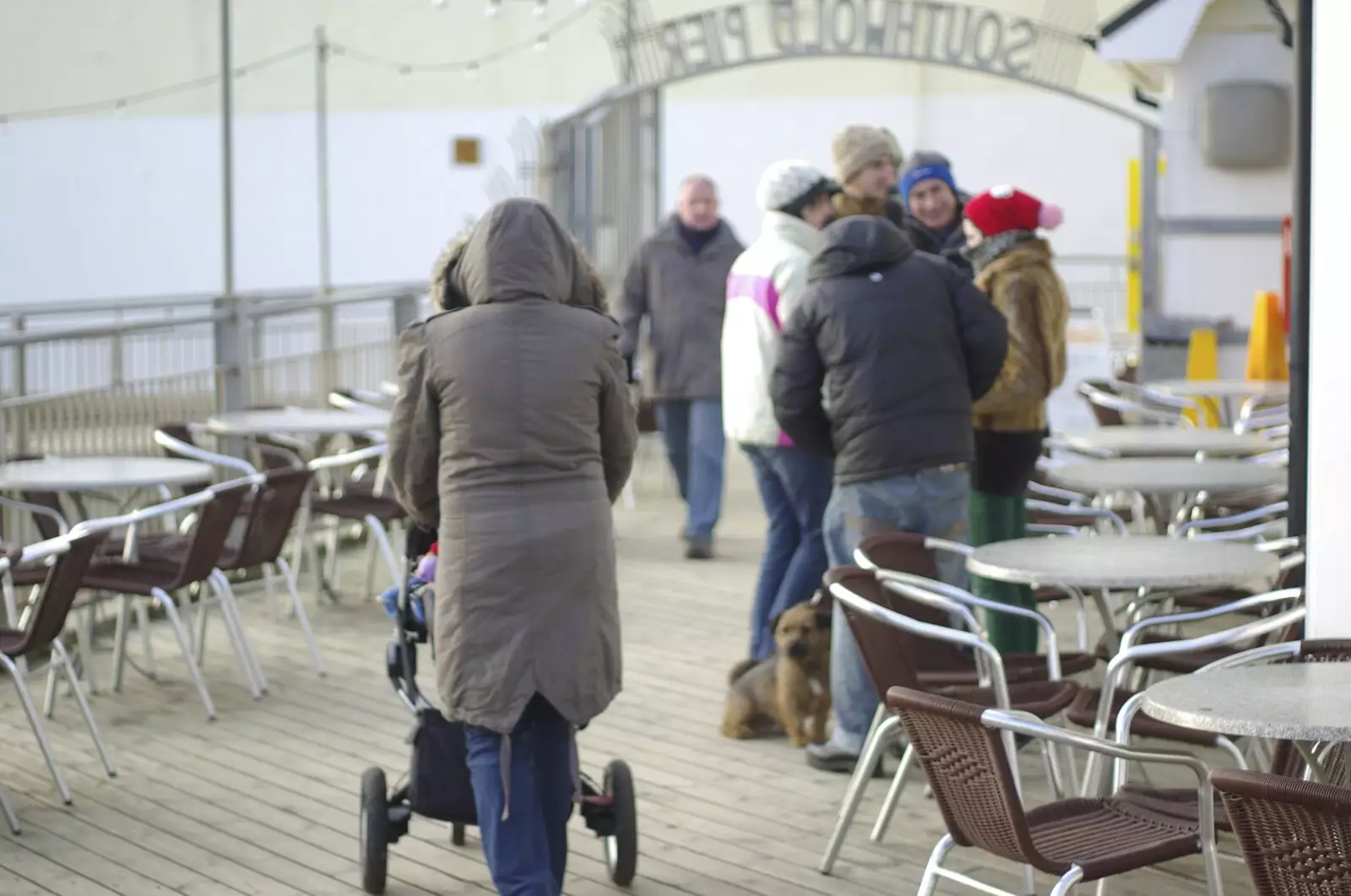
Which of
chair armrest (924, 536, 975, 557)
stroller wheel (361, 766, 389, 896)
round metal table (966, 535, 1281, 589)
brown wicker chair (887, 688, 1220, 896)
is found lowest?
stroller wheel (361, 766, 389, 896)

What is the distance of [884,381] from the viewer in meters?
5.23

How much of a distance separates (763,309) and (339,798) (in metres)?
2.00

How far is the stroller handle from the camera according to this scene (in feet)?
14.1

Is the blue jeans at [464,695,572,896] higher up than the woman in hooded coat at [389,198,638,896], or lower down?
lower down

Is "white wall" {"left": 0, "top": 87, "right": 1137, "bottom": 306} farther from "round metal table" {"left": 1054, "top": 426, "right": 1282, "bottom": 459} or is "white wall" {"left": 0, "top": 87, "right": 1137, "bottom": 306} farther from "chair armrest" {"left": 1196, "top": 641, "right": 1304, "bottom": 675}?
"chair armrest" {"left": 1196, "top": 641, "right": 1304, "bottom": 675}

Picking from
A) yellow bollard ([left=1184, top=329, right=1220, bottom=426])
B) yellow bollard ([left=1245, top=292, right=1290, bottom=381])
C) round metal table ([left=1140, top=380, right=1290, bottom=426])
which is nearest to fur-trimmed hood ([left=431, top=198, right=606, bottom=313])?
round metal table ([left=1140, top=380, right=1290, bottom=426])

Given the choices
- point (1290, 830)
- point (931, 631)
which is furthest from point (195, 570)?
point (1290, 830)

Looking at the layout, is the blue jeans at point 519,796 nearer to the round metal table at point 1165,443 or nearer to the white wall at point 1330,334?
the white wall at point 1330,334

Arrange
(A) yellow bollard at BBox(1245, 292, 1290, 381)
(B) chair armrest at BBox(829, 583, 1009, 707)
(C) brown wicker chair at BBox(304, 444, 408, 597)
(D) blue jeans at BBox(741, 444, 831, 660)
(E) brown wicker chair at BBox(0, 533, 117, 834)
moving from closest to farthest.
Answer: (B) chair armrest at BBox(829, 583, 1009, 707), (E) brown wicker chair at BBox(0, 533, 117, 834), (D) blue jeans at BBox(741, 444, 831, 660), (C) brown wicker chair at BBox(304, 444, 408, 597), (A) yellow bollard at BBox(1245, 292, 1290, 381)

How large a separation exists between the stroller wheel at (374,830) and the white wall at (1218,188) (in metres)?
8.00

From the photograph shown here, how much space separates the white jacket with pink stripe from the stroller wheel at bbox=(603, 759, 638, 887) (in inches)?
74.5

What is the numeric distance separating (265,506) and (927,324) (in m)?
2.56

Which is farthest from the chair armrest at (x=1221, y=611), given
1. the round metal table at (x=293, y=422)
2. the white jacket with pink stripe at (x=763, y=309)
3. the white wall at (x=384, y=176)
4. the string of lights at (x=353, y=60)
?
the white wall at (x=384, y=176)

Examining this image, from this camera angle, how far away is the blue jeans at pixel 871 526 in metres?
5.30
